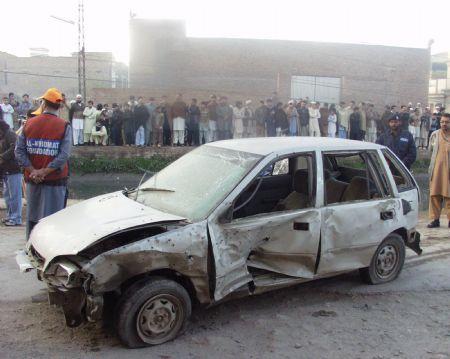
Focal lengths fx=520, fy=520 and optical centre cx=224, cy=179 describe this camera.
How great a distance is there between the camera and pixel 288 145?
16.5 feet

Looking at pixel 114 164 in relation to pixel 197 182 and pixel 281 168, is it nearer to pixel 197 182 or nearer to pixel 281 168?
pixel 281 168

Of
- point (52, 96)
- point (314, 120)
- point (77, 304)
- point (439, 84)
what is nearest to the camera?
point (77, 304)

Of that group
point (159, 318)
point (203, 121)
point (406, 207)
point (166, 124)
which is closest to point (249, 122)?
point (203, 121)

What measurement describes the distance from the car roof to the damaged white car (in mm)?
13

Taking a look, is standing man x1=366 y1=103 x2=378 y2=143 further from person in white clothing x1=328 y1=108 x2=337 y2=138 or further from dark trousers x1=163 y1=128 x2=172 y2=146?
dark trousers x1=163 y1=128 x2=172 y2=146

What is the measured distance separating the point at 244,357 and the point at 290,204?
165 cm

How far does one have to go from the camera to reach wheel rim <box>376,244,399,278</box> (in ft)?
18.2

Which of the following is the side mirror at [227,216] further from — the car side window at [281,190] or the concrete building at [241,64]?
the concrete building at [241,64]

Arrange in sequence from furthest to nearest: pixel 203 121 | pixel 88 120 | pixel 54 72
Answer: pixel 54 72
pixel 203 121
pixel 88 120

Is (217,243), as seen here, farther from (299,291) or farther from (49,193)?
(49,193)

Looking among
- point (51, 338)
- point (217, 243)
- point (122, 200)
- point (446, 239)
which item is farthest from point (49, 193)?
point (446, 239)

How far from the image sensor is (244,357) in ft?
12.9

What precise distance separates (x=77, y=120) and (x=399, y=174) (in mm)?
13560

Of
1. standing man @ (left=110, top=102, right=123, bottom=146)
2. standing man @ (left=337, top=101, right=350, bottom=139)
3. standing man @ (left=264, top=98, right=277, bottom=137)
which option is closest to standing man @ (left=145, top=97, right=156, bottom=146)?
standing man @ (left=110, top=102, right=123, bottom=146)
